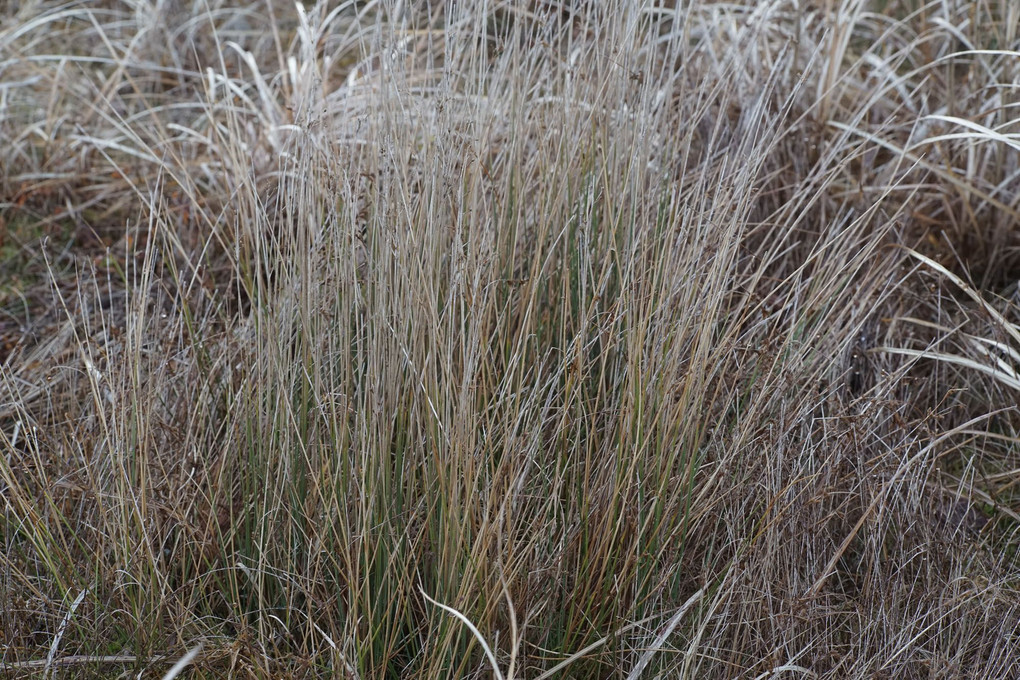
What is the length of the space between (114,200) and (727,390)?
2.19m

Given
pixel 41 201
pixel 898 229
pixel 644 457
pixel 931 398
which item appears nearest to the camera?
pixel 644 457

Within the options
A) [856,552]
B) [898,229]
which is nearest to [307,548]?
[856,552]

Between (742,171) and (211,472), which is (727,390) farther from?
(211,472)

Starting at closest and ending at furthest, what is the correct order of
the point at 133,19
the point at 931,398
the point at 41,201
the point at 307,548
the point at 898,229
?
the point at 307,548, the point at 931,398, the point at 898,229, the point at 41,201, the point at 133,19

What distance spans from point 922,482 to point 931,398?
1.43ft

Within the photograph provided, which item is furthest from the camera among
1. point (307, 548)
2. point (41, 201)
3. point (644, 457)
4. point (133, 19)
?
point (133, 19)

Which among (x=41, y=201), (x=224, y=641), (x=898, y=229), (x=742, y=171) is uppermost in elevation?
(x=742, y=171)

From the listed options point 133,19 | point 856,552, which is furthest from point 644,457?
point 133,19

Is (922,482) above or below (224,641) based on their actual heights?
above

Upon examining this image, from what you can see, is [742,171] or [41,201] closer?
[742,171]

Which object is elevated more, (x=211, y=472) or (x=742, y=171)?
(x=742, y=171)

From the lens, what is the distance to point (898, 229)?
2.42 meters

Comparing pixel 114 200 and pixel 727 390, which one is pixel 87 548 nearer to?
pixel 727 390

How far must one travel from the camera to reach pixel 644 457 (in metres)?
1.55
